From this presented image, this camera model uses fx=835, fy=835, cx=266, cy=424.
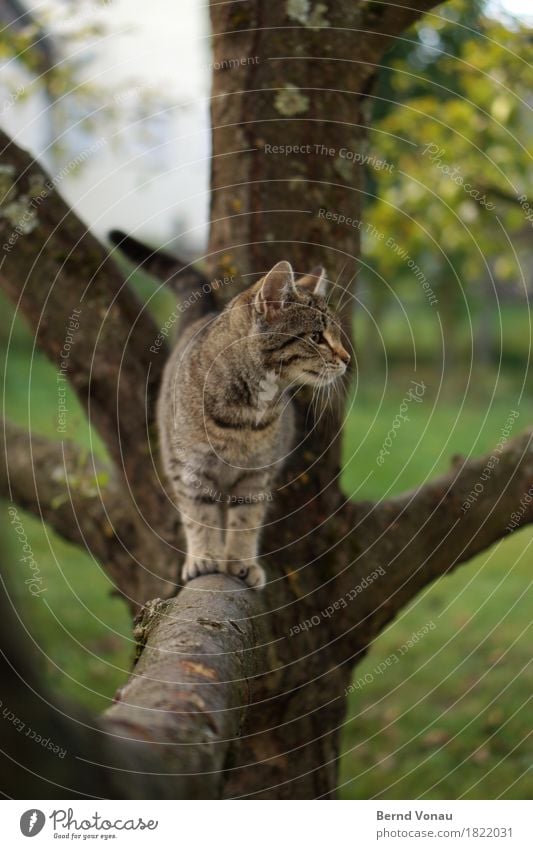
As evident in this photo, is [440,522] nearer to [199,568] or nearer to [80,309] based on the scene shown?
[199,568]

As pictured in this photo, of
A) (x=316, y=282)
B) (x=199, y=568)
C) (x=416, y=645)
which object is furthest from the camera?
(x=416, y=645)

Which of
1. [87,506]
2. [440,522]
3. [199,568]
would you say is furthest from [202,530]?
[440,522]

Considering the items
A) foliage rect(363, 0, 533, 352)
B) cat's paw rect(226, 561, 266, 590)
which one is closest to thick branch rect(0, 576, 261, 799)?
cat's paw rect(226, 561, 266, 590)

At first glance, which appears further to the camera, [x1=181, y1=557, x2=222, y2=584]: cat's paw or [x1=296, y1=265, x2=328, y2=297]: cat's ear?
[x1=181, y1=557, x2=222, y2=584]: cat's paw

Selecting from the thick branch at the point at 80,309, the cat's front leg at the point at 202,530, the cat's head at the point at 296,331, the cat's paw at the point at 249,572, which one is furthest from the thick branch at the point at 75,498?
the cat's head at the point at 296,331

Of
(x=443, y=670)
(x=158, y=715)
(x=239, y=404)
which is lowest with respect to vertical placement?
(x=158, y=715)

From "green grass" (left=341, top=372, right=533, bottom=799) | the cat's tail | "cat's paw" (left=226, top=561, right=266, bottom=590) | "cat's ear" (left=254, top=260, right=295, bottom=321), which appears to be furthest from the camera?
"green grass" (left=341, top=372, right=533, bottom=799)

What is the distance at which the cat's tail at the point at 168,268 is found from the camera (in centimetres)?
311

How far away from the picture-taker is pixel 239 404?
2.64 m

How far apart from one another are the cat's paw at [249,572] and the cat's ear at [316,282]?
91 centimetres

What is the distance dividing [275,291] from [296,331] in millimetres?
140

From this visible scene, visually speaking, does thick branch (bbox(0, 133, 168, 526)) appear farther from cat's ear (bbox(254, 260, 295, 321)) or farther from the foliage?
the foliage

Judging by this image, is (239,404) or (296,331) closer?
(296,331)

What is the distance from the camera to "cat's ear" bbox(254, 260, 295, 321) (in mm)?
2357
